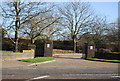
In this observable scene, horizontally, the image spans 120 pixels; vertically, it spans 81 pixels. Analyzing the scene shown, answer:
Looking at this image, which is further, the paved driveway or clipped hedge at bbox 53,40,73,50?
clipped hedge at bbox 53,40,73,50

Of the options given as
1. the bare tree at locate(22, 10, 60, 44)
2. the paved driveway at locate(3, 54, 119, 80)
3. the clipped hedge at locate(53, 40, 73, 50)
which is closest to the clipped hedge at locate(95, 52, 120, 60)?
the bare tree at locate(22, 10, 60, 44)

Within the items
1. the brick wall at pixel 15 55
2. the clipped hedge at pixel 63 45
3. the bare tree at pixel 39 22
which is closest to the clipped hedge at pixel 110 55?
the bare tree at pixel 39 22

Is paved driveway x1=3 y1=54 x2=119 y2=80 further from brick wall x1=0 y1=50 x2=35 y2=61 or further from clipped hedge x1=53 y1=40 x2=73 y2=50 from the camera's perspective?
clipped hedge x1=53 y1=40 x2=73 y2=50

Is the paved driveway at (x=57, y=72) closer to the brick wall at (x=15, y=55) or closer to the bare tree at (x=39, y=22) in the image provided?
the brick wall at (x=15, y=55)

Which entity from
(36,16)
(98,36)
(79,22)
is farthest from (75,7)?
(36,16)

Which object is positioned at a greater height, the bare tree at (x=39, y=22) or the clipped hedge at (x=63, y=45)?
the bare tree at (x=39, y=22)

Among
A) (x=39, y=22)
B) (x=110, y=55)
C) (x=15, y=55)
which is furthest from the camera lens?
(x=39, y=22)

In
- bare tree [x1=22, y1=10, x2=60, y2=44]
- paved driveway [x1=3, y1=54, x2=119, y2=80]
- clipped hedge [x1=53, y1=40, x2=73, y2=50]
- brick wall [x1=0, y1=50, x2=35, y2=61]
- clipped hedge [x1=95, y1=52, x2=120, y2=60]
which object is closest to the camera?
paved driveway [x1=3, y1=54, x2=119, y2=80]

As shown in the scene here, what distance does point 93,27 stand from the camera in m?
43.3

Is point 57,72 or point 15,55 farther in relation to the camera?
point 15,55

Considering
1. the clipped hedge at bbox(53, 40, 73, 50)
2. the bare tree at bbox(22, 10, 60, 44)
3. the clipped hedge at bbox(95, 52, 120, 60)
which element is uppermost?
the bare tree at bbox(22, 10, 60, 44)

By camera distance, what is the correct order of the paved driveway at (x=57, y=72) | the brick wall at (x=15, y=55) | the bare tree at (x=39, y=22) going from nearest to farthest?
the paved driveway at (x=57, y=72)
the brick wall at (x=15, y=55)
the bare tree at (x=39, y=22)

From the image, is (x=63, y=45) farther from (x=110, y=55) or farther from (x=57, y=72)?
(x=57, y=72)

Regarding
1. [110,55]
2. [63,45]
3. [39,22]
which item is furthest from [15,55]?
[63,45]
